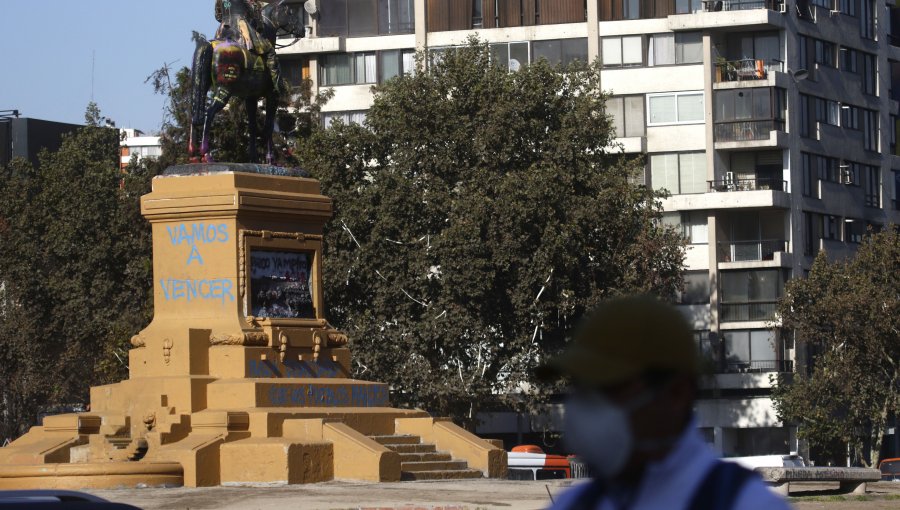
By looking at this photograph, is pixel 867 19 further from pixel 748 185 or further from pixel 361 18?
pixel 361 18

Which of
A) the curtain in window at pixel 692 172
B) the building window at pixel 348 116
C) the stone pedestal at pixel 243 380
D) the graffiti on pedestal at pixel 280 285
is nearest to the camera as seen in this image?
the stone pedestal at pixel 243 380

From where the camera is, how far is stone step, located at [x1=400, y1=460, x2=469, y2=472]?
26078mm

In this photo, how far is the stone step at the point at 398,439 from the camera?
2680cm

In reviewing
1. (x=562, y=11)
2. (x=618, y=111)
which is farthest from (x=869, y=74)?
(x=562, y=11)

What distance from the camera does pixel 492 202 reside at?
46.1 meters

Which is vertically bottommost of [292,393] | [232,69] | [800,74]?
[292,393]

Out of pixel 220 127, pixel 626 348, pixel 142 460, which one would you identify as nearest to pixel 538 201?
pixel 220 127

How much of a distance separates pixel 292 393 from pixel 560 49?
44084mm

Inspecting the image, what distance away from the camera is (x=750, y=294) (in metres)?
66.4

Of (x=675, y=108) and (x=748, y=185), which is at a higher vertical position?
(x=675, y=108)

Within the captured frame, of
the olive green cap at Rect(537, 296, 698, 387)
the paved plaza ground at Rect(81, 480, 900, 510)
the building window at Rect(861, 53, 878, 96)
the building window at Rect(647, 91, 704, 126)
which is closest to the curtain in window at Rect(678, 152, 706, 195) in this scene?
the building window at Rect(647, 91, 704, 126)

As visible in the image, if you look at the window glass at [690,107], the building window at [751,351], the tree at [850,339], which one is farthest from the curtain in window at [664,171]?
the tree at [850,339]

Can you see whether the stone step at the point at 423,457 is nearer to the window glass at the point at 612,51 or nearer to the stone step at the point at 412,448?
the stone step at the point at 412,448

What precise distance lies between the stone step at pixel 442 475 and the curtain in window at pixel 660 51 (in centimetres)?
4338
